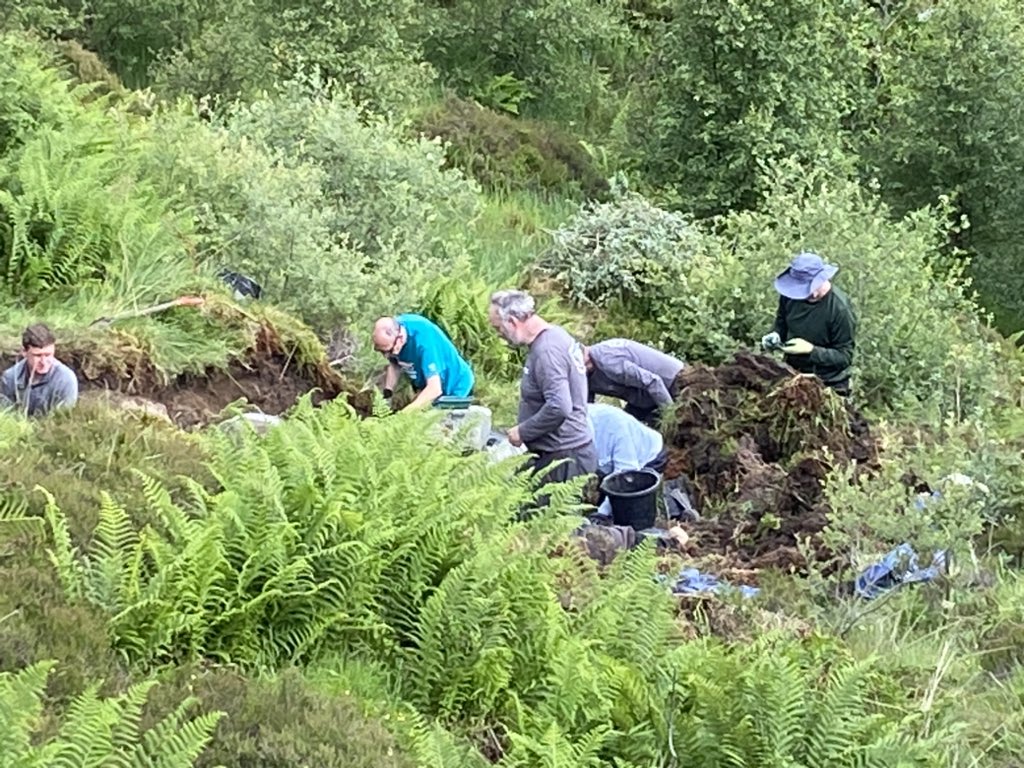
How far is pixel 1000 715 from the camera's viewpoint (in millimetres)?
5695

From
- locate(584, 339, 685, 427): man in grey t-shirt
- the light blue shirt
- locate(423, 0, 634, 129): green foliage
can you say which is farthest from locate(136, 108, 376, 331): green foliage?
locate(423, 0, 634, 129): green foliage

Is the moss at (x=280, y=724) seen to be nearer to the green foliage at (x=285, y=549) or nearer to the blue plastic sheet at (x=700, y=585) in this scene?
the green foliage at (x=285, y=549)

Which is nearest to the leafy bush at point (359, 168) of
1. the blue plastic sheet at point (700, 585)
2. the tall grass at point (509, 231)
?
the tall grass at point (509, 231)

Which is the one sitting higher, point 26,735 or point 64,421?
point 26,735

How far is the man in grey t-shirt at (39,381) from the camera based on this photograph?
24.4 feet

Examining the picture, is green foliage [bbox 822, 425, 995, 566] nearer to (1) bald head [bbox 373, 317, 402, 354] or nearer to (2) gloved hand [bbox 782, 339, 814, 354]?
(2) gloved hand [bbox 782, 339, 814, 354]

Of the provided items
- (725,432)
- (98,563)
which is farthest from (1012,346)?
(98,563)

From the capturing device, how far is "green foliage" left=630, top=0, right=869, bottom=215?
15.2 metres

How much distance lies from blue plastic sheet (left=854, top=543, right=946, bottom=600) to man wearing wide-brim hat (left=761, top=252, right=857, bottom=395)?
2.88 metres

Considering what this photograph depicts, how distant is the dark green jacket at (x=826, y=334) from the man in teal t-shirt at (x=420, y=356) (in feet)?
8.47

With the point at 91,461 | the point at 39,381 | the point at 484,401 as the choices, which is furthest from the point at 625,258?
the point at 91,461

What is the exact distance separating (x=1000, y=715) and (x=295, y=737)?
3.32m

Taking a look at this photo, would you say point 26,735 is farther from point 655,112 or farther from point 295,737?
point 655,112

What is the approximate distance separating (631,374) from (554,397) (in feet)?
5.87
